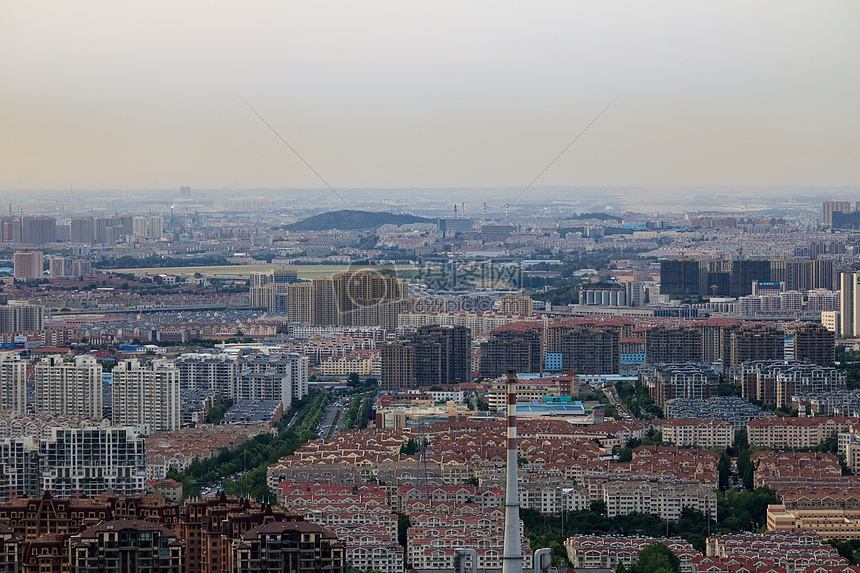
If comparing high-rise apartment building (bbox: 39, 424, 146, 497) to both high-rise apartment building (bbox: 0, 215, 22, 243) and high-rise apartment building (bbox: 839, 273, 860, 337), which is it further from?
high-rise apartment building (bbox: 0, 215, 22, 243)

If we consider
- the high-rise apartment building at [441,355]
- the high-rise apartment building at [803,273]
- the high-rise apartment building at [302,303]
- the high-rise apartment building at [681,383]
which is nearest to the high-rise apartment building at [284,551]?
the high-rise apartment building at [681,383]

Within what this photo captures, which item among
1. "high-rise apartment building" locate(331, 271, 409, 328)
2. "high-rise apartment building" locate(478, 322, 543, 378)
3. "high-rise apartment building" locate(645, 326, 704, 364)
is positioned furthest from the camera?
"high-rise apartment building" locate(331, 271, 409, 328)

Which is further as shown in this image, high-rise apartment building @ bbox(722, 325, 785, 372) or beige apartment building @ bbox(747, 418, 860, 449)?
high-rise apartment building @ bbox(722, 325, 785, 372)

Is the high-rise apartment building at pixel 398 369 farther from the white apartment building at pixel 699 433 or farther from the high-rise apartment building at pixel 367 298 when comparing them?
the high-rise apartment building at pixel 367 298

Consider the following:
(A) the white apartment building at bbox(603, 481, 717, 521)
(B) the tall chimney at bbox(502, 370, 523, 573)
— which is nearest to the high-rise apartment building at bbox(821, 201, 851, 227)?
(A) the white apartment building at bbox(603, 481, 717, 521)

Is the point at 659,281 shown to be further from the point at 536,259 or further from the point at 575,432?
the point at 575,432

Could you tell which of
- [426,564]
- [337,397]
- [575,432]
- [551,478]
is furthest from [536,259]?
[426,564]

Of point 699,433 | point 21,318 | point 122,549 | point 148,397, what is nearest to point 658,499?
point 699,433
